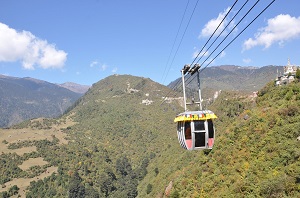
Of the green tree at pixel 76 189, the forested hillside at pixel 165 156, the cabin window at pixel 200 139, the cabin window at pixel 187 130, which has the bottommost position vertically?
the green tree at pixel 76 189

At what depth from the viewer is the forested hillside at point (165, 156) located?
38.6 m

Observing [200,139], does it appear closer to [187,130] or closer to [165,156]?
[187,130]

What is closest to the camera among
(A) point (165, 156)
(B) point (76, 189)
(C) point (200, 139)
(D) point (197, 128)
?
(D) point (197, 128)

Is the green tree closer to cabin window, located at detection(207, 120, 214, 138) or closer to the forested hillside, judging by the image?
the forested hillside

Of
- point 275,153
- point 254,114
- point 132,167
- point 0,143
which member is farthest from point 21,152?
point 275,153

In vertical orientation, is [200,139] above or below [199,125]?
below

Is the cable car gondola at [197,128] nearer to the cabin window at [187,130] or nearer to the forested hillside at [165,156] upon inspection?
the cabin window at [187,130]

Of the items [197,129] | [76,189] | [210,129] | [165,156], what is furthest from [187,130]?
[76,189]

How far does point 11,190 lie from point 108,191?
37889mm

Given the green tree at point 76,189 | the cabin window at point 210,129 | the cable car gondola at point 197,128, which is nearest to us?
the cable car gondola at point 197,128

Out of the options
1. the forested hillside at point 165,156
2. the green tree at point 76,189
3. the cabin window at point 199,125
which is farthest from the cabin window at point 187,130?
the green tree at point 76,189

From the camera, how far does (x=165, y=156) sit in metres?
114

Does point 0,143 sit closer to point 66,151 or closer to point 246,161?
point 66,151

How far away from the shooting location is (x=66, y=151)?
149 meters
